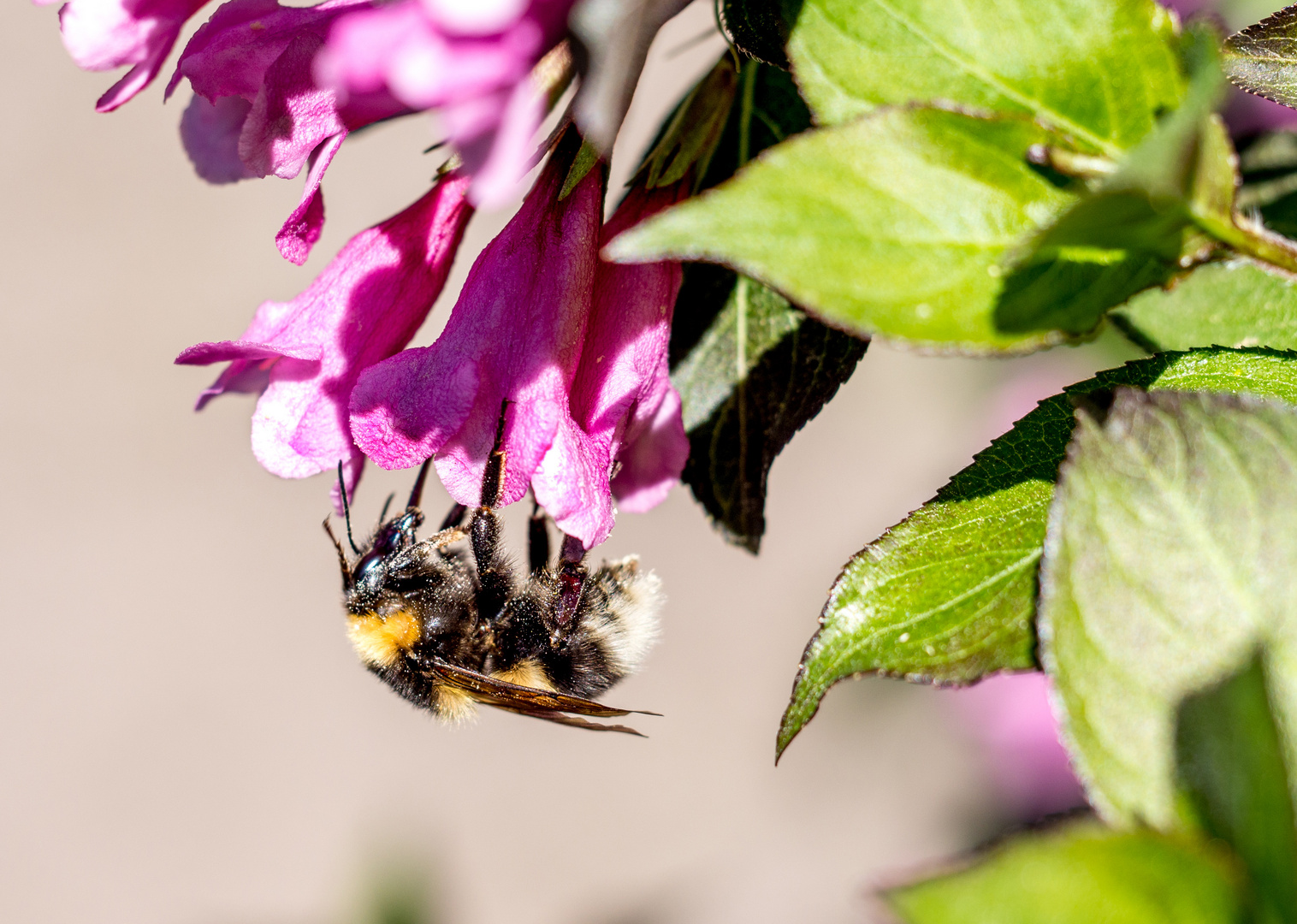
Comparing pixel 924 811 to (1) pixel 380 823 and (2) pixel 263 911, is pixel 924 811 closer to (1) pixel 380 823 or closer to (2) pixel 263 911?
(1) pixel 380 823

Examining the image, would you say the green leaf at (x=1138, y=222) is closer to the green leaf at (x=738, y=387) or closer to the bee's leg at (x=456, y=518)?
the green leaf at (x=738, y=387)

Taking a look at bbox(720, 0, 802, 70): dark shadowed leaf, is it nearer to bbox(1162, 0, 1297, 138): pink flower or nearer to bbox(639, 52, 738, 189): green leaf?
bbox(639, 52, 738, 189): green leaf

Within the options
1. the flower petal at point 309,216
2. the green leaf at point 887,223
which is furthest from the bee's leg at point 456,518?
the green leaf at point 887,223

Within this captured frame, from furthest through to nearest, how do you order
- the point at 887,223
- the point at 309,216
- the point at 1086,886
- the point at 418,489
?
the point at 418,489, the point at 309,216, the point at 887,223, the point at 1086,886

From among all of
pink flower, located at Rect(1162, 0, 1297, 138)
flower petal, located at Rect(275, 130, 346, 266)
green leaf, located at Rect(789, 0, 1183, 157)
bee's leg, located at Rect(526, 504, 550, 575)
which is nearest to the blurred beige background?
pink flower, located at Rect(1162, 0, 1297, 138)

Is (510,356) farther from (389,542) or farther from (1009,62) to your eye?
(389,542)

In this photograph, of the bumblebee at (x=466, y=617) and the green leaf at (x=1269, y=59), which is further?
the bumblebee at (x=466, y=617)

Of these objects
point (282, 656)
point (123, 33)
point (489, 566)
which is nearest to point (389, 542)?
point (489, 566)
